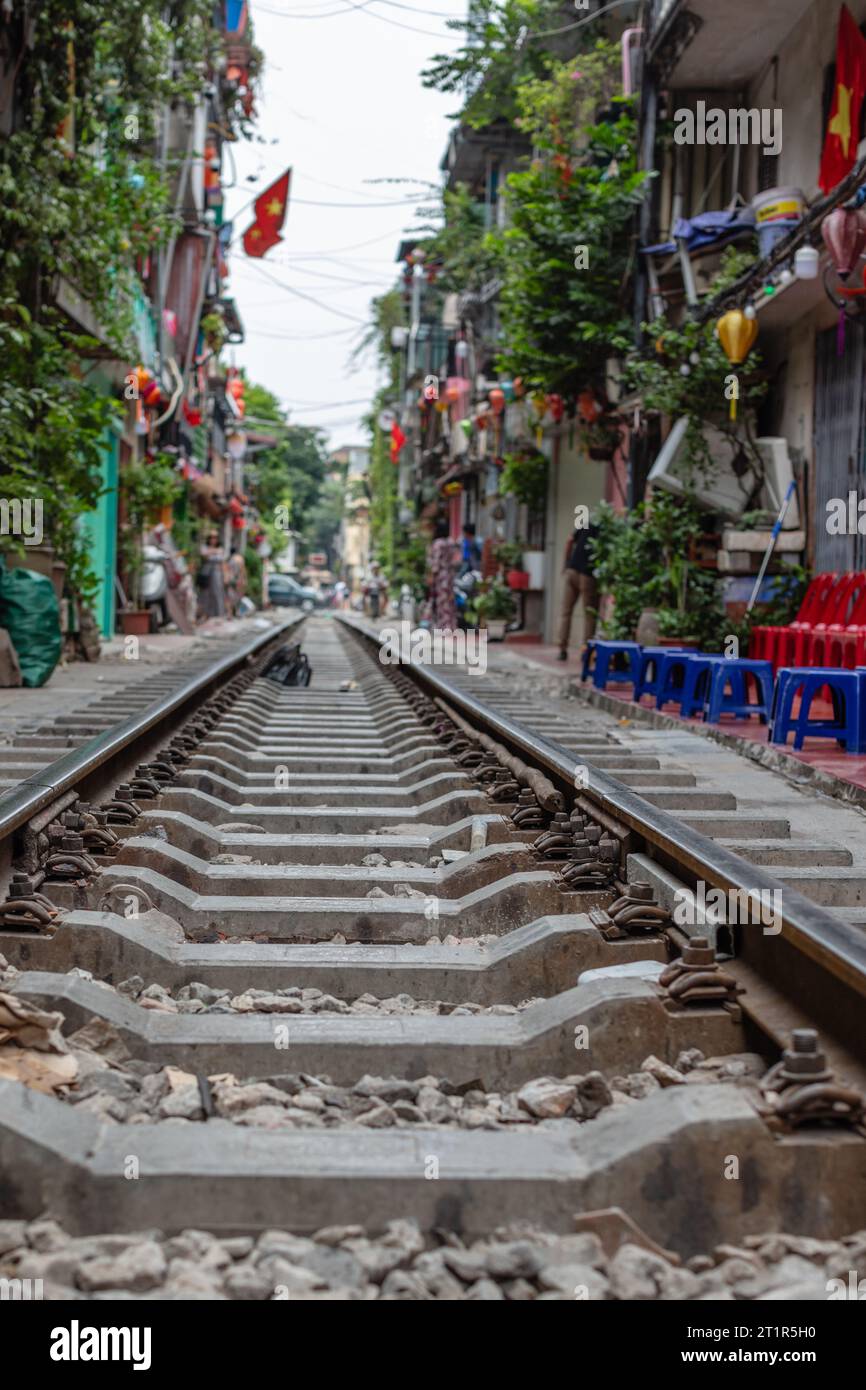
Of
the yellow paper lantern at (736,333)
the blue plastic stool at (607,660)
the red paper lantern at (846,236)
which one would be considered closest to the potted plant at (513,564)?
the blue plastic stool at (607,660)

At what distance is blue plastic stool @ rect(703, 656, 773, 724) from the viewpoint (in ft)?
28.3

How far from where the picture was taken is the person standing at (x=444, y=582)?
3234 cm

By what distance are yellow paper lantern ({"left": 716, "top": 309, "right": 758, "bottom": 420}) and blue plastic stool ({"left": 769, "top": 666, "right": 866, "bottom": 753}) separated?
4794mm

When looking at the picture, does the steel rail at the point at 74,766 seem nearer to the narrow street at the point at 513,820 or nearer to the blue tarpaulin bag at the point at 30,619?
the narrow street at the point at 513,820

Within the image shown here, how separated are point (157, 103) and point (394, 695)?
8.55 m

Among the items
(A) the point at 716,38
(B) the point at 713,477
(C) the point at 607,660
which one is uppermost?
(A) the point at 716,38

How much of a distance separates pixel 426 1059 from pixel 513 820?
1859 millimetres

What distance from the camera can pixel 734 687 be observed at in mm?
9188

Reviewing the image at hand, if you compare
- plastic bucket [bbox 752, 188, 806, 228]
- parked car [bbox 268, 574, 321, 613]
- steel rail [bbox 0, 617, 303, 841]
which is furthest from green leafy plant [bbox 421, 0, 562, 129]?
parked car [bbox 268, 574, 321, 613]

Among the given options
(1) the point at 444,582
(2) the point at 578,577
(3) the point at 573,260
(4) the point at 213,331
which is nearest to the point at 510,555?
(3) the point at 573,260

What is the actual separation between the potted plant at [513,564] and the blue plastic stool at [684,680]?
43.7 ft

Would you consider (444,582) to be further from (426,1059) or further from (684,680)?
(426,1059)

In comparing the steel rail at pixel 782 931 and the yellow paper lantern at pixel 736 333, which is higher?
the yellow paper lantern at pixel 736 333
